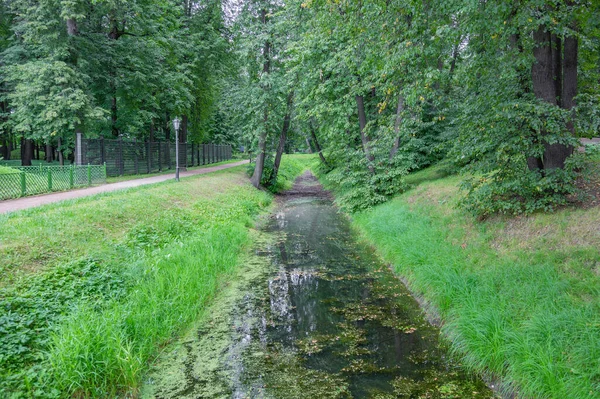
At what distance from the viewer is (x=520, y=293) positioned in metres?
5.09

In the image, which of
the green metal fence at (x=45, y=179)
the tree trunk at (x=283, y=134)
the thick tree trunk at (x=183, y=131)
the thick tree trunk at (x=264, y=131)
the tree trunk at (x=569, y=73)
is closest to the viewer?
the tree trunk at (x=569, y=73)

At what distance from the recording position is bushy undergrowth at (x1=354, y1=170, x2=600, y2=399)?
12.4 feet

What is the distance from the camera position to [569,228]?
19.9ft

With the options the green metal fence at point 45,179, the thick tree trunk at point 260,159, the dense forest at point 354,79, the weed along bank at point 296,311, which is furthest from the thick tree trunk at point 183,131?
the weed along bank at point 296,311

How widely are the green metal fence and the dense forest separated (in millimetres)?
2968

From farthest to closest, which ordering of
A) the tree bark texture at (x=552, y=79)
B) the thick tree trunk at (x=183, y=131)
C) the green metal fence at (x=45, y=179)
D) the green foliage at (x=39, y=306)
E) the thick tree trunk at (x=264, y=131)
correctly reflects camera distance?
the thick tree trunk at (x=183, y=131), the thick tree trunk at (x=264, y=131), the green metal fence at (x=45, y=179), the tree bark texture at (x=552, y=79), the green foliage at (x=39, y=306)

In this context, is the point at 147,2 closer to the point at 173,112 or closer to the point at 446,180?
the point at 173,112

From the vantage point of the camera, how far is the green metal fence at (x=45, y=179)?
11.4 metres

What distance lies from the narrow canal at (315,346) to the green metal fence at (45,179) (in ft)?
27.3

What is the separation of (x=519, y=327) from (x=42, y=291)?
247 inches

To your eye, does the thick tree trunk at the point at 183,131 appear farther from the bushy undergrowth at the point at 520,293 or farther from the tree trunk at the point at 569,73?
the tree trunk at the point at 569,73

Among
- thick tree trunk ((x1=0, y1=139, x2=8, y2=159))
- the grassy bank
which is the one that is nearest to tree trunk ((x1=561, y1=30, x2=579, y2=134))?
the grassy bank

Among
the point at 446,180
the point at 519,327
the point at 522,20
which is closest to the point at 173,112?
the point at 446,180

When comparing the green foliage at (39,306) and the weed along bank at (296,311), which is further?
the weed along bank at (296,311)
